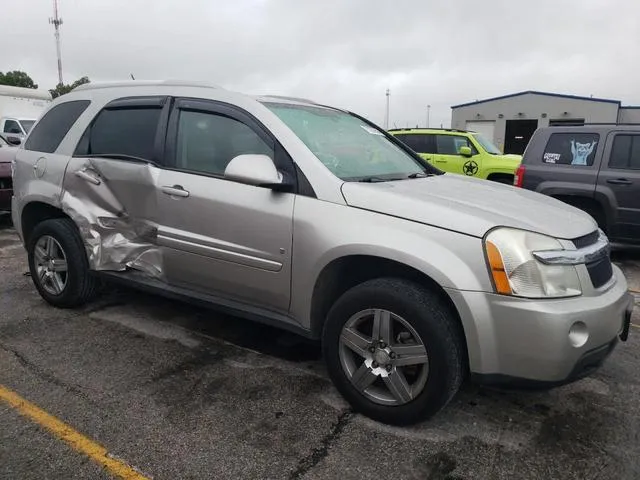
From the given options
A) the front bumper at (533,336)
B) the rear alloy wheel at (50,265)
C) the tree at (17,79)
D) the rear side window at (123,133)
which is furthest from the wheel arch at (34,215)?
the tree at (17,79)

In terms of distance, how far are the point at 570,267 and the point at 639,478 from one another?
1.01m

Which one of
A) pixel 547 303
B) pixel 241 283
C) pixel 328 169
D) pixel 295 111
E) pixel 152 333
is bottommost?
pixel 152 333

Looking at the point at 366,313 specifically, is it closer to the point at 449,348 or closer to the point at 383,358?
the point at 383,358

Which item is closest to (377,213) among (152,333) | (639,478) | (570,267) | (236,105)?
(570,267)

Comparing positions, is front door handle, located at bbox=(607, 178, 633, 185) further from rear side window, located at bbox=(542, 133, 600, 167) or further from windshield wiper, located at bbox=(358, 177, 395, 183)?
windshield wiper, located at bbox=(358, 177, 395, 183)

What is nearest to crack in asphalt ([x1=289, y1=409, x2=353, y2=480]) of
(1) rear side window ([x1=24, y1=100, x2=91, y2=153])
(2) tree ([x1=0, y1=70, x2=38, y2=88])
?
(1) rear side window ([x1=24, y1=100, x2=91, y2=153])

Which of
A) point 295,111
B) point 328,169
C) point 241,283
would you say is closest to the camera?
point 328,169

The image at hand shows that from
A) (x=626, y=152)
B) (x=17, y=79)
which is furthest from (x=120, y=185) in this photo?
(x=17, y=79)

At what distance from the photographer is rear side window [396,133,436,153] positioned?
39.2 ft

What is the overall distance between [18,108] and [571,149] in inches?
761

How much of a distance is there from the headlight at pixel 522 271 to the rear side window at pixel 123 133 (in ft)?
7.90

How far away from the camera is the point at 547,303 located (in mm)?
2434

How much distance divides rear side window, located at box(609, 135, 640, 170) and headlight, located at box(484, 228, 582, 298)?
16.5ft

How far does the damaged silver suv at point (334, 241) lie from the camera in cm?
251
